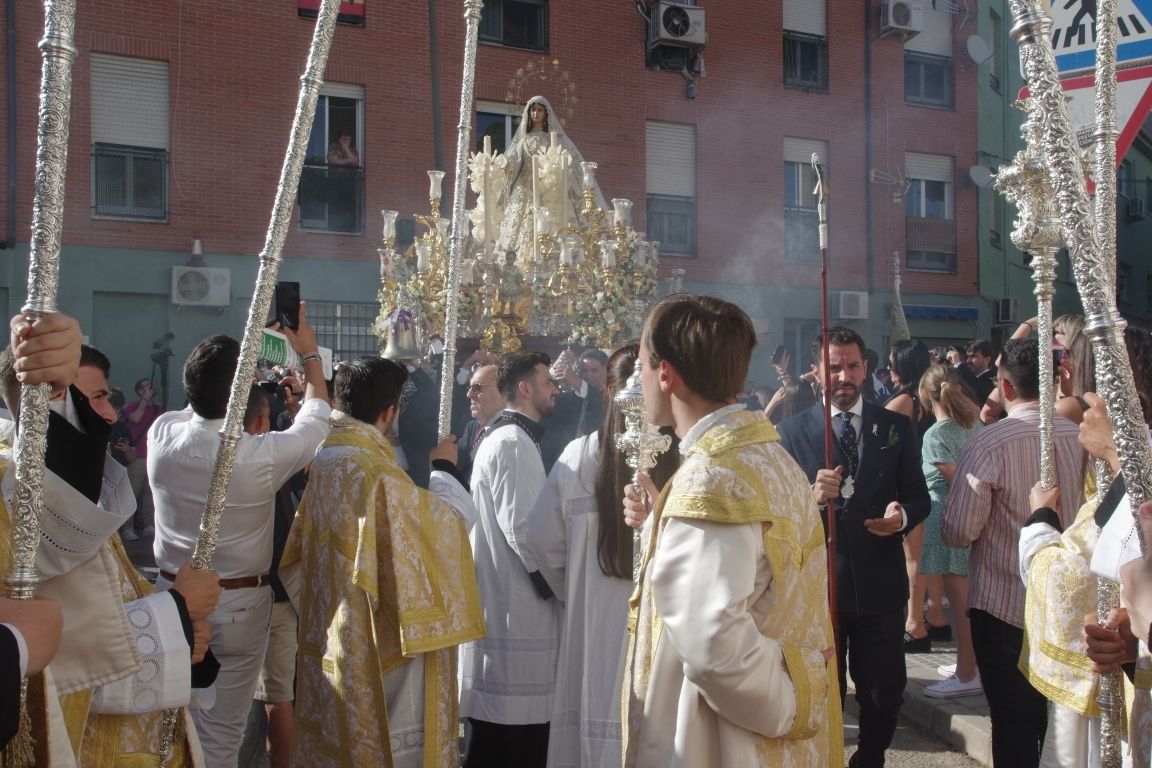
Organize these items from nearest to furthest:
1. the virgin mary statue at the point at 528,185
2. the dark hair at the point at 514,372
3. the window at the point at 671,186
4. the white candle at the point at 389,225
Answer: the dark hair at the point at 514,372
the white candle at the point at 389,225
the virgin mary statue at the point at 528,185
the window at the point at 671,186

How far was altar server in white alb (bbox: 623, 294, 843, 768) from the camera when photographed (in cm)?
221

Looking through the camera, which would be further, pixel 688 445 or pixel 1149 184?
pixel 1149 184

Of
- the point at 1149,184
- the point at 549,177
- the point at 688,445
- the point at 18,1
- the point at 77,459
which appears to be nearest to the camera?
the point at 77,459

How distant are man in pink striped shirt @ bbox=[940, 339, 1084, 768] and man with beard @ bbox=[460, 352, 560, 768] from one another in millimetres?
1695

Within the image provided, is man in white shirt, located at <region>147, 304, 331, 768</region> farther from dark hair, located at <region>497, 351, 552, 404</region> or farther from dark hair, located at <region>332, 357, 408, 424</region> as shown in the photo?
dark hair, located at <region>497, 351, 552, 404</region>

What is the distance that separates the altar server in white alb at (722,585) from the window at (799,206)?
1638cm

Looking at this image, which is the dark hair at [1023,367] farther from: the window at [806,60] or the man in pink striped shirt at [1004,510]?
the window at [806,60]

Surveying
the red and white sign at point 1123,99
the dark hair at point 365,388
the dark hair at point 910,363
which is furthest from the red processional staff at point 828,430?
the dark hair at point 910,363

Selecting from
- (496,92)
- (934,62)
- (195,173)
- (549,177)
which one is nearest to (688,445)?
(549,177)

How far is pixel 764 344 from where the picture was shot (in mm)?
17547

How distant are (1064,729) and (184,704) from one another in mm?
2402

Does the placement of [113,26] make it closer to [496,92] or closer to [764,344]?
[496,92]

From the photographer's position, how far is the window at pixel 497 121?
639 inches

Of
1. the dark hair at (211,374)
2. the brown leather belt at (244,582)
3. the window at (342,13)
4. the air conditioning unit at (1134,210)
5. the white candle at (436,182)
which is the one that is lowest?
the brown leather belt at (244,582)
